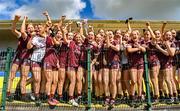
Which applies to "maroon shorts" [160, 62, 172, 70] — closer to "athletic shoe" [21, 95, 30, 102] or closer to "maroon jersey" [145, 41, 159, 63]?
"maroon jersey" [145, 41, 159, 63]

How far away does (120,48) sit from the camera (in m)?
9.43

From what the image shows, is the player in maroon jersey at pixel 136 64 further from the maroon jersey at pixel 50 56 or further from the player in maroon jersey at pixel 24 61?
the player in maroon jersey at pixel 24 61

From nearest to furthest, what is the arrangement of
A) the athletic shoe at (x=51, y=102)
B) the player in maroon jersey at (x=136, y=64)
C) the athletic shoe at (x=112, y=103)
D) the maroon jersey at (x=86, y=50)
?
the athletic shoe at (x=51, y=102) < the athletic shoe at (x=112, y=103) < the player in maroon jersey at (x=136, y=64) < the maroon jersey at (x=86, y=50)

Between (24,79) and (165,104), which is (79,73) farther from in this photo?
(165,104)

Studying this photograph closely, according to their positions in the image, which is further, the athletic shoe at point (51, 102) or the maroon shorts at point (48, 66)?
the maroon shorts at point (48, 66)

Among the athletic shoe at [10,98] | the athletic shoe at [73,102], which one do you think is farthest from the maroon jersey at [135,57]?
the athletic shoe at [10,98]

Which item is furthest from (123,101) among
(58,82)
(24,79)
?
(24,79)

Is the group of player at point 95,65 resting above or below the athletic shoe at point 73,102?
above

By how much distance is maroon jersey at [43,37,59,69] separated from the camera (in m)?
9.09

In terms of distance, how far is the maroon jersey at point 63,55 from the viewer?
9.17 meters

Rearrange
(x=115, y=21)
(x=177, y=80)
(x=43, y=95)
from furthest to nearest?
1. (x=115, y=21)
2. (x=177, y=80)
3. (x=43, y=95)

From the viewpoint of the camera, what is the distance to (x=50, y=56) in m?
9.20

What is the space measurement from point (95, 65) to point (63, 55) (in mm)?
839

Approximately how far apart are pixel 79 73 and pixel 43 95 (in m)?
1.02
